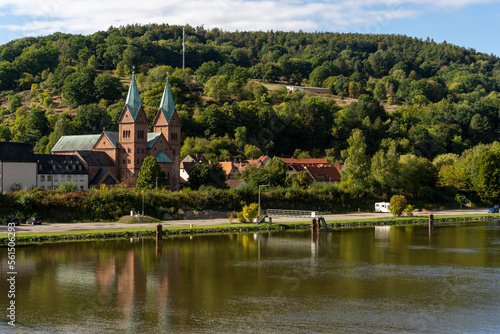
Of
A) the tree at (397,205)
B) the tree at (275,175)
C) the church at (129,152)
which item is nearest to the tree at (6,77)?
the church at (129,152)

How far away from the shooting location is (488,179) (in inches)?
3989

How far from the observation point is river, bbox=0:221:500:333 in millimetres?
29375

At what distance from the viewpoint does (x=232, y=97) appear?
598ft

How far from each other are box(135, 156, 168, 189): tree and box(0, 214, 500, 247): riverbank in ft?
50.6

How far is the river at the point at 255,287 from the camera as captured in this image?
29.4m

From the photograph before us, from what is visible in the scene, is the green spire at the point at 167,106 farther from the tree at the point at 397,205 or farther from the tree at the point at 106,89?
the tree at the point at 106,89

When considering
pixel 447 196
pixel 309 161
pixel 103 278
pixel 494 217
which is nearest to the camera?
pixel 103 278

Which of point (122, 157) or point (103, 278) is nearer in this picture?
point (103, 278)

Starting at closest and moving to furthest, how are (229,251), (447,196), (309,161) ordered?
(229,251)
(447,196)
(309,161)

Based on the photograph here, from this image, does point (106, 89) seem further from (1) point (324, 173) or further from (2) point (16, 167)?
(2) point (16, 167)

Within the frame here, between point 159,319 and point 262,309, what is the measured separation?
5.30m

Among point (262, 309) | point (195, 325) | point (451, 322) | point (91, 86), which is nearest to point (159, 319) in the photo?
point (195, 325)

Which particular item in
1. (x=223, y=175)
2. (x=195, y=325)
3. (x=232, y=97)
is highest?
(x=232, y=97)

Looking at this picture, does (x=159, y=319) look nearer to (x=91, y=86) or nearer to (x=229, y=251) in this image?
(x=229, y=251)
